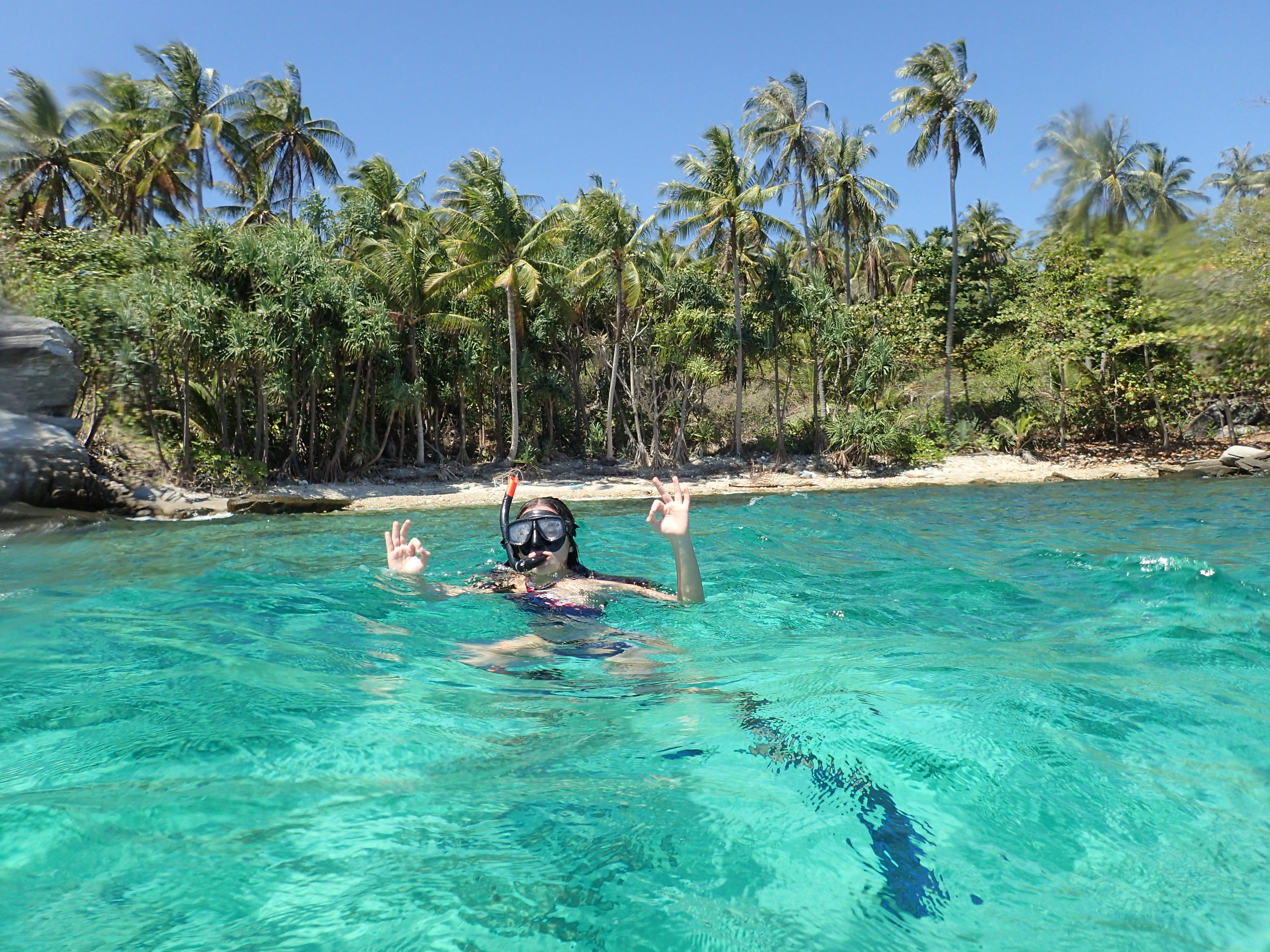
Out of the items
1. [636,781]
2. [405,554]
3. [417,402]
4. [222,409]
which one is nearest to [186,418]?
[222,409]

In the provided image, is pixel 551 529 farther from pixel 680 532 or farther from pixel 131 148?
pixel 131 148

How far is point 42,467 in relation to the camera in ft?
49.4

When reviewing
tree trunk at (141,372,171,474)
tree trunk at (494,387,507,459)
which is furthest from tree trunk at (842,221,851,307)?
tree trunk at (141,372,171,474)

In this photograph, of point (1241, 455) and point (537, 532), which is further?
point (1241, 455)

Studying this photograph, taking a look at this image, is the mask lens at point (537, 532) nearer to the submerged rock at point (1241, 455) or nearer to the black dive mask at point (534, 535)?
the black dive mask at point (534, 535)

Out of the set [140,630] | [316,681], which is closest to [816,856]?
[316,681]

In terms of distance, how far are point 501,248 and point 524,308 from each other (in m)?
3.73

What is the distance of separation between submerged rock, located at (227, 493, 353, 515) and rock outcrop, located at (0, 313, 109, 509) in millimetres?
2738

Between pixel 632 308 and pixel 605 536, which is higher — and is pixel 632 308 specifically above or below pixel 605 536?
above

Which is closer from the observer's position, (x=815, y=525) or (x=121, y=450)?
(x=815, y=525)

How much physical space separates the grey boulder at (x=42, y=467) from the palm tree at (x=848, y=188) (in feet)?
91.9

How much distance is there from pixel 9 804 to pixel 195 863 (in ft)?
2.36

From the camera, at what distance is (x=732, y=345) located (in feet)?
92.4

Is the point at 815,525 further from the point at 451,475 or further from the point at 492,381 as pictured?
the point at 492,381
